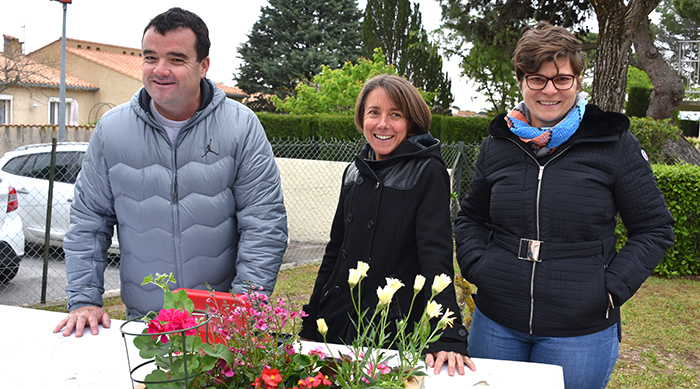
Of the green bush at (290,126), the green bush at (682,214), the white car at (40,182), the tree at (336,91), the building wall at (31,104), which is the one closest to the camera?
the green bush at (682,214)

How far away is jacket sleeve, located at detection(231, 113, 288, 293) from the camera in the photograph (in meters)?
2.05

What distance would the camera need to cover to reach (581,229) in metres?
1.78

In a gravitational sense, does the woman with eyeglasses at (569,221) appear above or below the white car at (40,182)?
above

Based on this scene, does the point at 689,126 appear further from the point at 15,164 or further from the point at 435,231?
the point at 435,231

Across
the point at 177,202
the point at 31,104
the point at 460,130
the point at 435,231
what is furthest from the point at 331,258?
the point at 31,104

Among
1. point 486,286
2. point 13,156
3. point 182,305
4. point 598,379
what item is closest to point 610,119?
point 486,286

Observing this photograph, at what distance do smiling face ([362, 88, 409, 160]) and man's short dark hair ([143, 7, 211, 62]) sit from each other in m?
0.64

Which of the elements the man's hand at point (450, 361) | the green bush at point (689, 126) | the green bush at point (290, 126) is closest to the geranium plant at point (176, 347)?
the man's hand at point (450, 361)

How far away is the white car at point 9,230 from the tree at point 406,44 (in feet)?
53.9

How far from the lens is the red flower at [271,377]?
3.70 feet

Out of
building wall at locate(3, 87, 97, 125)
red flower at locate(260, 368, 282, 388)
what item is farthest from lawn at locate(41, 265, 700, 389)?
building wall at locate(3, 87, 97, 125)

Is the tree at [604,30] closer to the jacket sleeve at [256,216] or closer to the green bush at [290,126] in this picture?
the green bush at [290,126]

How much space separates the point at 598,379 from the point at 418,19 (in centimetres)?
2223

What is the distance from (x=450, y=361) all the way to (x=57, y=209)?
21.6 ft
